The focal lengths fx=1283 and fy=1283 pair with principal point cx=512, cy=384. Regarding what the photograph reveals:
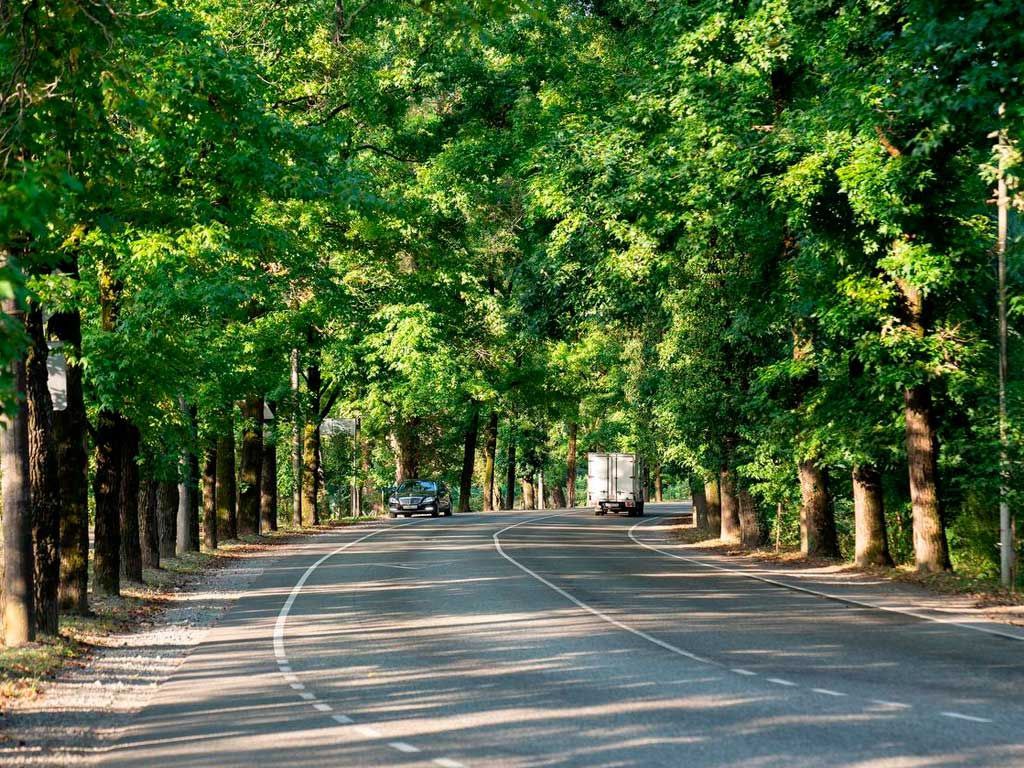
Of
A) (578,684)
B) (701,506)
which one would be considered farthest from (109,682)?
(701,506)

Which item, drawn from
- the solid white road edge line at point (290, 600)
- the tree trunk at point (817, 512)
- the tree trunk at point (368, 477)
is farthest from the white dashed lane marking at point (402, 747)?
the tree trunk at point (368, 477)

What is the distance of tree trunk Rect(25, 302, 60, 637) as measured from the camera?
1648 cm

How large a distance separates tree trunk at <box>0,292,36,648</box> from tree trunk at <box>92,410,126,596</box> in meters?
5.64

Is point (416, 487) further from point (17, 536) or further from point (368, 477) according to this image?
point (17, 536)

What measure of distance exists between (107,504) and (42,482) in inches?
192

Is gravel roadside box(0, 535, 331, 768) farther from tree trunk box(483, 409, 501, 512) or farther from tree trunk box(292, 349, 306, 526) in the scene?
tree trunk box(483, 409, 501, 512)

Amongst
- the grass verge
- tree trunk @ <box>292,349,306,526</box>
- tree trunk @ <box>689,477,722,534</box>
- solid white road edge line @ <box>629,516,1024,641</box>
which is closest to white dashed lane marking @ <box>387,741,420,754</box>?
the grass verge

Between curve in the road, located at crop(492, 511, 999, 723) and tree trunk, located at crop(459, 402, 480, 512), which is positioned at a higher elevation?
tree trunk, located at crop(459, 402, 480, 512)

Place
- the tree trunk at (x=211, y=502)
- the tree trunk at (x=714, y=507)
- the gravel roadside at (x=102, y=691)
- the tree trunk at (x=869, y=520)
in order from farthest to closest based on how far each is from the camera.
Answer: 1. the tree trunk at (x=714, y=507)
2. the tree trunk at (x=211, y=502)
3. the tree trunk at (x=869, y=520)
4. the gravel roadside at (x=102, y=691)

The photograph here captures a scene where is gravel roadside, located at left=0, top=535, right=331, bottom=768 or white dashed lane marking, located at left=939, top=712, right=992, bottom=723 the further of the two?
white dashed lane marking, located at left=939, top=712, right=992, bottom=723

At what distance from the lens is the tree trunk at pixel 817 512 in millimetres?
31438

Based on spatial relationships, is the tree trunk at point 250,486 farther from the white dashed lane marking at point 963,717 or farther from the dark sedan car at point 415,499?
the white dashed lane marking at point 963,717

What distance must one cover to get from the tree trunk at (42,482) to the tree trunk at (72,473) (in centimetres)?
158

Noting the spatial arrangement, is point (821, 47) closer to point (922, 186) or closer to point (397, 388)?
point (922, 186)
